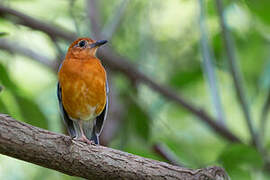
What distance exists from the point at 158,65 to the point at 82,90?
347cm

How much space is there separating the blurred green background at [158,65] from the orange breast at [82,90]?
2.87 feet

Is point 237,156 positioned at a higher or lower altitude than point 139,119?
lower

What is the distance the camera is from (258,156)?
18.2 ft

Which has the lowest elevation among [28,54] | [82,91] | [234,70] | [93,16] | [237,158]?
[237,158]

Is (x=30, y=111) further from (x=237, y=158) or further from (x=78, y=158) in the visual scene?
(x=237, y=158)

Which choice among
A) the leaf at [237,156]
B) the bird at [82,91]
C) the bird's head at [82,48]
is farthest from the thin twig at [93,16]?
the leaf at [237,156]

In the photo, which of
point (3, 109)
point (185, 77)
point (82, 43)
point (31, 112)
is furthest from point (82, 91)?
point (185, 77)

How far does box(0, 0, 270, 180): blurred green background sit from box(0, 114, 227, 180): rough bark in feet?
6.33

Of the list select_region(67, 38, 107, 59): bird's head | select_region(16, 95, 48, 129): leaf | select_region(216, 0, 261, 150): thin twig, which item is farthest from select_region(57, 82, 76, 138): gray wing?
select_region(216, 0, 261, 150): thin twig

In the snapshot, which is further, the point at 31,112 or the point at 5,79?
the point at 31,112

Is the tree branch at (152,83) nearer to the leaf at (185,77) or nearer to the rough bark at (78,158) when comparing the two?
the leaf at (185,77)

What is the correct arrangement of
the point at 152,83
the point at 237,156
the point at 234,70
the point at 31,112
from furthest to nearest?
the point at 152,83 < the point at 234,70 < the point at 31,112 < the point at 237,156

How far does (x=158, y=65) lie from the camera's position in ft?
29.7

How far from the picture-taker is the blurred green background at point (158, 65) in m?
6.91
